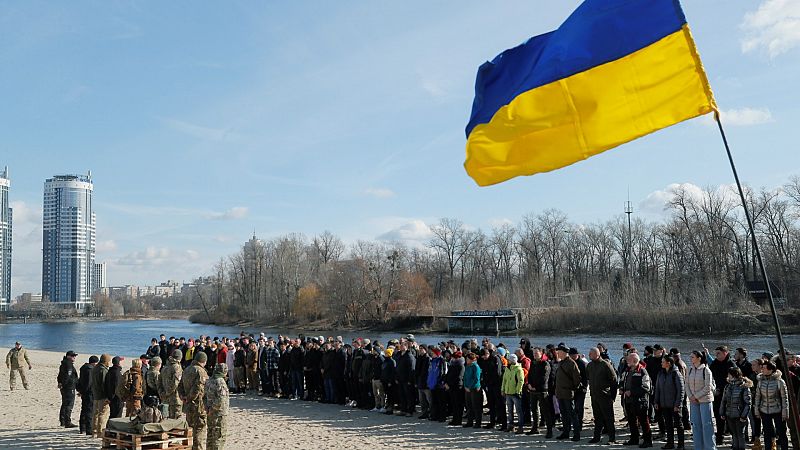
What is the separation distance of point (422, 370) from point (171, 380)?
5.58 meters

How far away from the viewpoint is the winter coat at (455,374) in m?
Result: 15.0

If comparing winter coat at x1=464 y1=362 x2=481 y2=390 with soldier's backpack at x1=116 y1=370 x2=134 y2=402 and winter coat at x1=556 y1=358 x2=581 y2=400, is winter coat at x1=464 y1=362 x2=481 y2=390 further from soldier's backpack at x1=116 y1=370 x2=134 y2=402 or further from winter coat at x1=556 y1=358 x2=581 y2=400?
soldier's backpack at x1=116 y1=370 x2=134 y2=402

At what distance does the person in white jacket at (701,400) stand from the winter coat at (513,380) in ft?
11.4

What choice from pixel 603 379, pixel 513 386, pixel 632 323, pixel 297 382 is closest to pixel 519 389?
pixel 513 386

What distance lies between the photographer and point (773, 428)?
11.0 metres

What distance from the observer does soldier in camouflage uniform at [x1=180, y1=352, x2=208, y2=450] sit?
1183 centimetres

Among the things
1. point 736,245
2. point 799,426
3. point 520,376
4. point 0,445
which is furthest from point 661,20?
point 736,245

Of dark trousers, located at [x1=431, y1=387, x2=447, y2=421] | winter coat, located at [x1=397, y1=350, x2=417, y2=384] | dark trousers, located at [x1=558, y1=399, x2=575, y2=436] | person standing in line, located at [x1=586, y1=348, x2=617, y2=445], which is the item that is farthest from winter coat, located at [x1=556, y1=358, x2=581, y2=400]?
winter coat, located at [x1=397, y1=350, x2=417, y2=384]

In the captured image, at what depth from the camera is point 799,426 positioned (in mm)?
5914

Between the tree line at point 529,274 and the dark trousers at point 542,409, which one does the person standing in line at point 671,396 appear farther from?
the tree line at point 529,274

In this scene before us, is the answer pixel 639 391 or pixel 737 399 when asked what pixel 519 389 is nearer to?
pixel 639 391

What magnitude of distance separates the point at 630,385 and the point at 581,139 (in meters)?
6.59

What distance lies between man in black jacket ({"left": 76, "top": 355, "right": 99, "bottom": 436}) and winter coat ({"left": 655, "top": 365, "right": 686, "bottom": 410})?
36.2 ft

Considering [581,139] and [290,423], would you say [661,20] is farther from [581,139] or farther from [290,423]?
[290,423]
